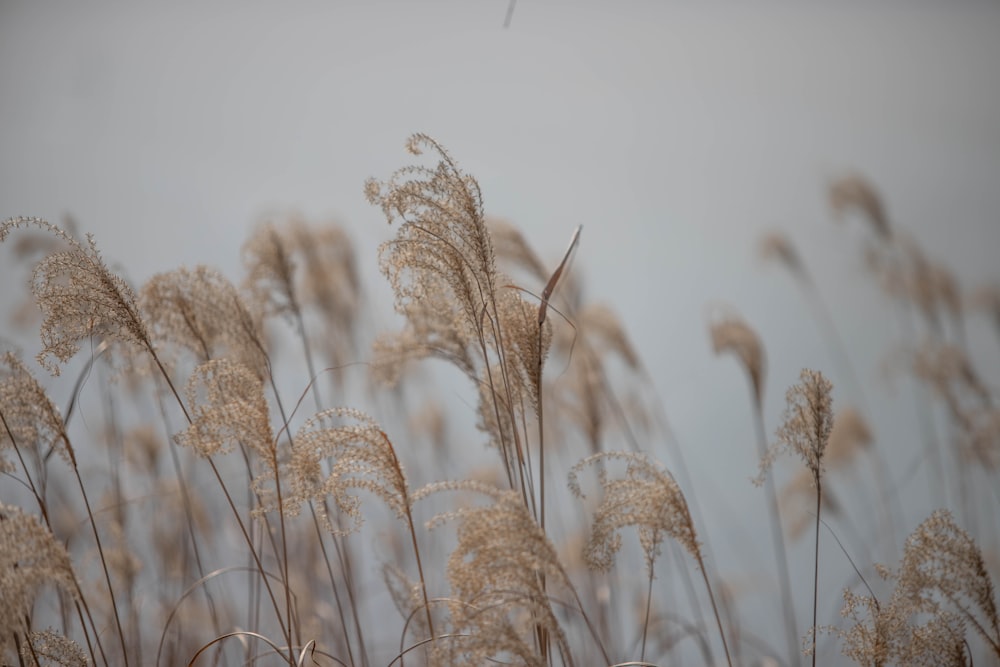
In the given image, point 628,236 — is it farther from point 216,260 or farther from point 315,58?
point 216,260

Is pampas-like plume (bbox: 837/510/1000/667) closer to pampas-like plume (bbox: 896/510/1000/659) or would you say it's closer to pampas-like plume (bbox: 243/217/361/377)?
pampas-like plume (bbox: 896/510/1000/659)

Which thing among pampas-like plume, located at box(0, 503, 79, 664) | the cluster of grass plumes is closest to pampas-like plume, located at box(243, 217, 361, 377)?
the cluster of grass plumes

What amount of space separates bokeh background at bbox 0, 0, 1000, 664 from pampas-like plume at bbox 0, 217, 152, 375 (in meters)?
2.80

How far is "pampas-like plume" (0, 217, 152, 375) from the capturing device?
117cm

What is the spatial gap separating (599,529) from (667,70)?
5137 mm

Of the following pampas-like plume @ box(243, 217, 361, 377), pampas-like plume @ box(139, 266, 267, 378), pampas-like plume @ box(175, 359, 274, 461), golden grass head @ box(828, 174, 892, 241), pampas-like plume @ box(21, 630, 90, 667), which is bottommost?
pampas-like plume @ box(21, 630, 90, 667)

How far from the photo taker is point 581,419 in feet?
7.43

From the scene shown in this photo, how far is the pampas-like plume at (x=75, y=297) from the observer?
1169 mm

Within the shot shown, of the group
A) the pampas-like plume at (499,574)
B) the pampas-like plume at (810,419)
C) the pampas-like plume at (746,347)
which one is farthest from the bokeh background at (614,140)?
the pampas-like plume at (499,574)

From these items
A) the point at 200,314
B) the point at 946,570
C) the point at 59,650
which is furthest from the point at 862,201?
the point at 59,650

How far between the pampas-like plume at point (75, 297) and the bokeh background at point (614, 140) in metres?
2.80

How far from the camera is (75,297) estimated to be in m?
1.19

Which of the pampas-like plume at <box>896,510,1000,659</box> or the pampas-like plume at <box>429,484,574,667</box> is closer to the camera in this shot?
the pampas-like plume at <box>429,484,574,667</box>

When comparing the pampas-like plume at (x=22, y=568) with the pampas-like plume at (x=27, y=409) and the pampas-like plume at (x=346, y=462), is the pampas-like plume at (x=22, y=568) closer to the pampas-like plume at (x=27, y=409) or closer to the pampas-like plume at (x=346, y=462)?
the pampas-like plume at (x=27, y=409)
